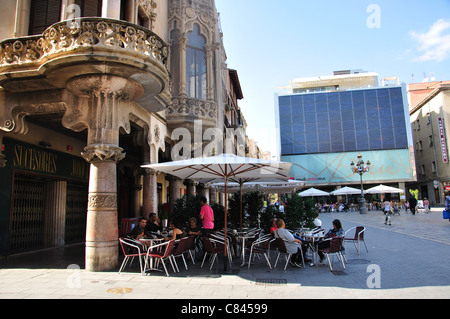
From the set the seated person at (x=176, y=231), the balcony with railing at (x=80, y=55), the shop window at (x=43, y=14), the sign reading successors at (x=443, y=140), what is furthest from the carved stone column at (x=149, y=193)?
the sign reading successors at (x=443, y=140)

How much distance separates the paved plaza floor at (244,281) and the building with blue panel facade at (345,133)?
157 feet

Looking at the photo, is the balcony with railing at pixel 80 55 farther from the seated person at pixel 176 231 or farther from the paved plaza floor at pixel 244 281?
the paved plaza floor at pixel 244 281

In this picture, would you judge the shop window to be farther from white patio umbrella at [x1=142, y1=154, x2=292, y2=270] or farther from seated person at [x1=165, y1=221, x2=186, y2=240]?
seated person at [x1=165, y1=221, x2=186, y2=240]

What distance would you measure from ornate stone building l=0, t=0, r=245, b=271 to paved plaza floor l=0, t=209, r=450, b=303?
3.94ft

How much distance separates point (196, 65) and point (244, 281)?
1028 cm

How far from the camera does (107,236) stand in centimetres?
778

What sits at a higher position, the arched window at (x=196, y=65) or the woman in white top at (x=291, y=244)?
the arched window at (x=196, y=65)

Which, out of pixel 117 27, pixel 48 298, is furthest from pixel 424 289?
pixel 117 27

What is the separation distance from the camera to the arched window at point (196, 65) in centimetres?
1384

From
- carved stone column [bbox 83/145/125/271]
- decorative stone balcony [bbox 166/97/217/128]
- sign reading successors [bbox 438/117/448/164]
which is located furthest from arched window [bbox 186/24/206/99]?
sign reading successors [bbox 438/117/448/164]

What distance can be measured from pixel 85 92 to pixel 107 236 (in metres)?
3.73

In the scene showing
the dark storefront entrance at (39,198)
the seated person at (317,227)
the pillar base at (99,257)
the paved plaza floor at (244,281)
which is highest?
the dark storefront entrance at (39,198)

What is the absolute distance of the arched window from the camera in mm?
13836

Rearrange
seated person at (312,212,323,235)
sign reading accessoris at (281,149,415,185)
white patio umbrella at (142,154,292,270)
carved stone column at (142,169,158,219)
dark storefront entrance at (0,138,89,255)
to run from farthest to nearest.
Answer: sign reading accessoris at (281,149,415,185), carved stone column at (142,169,158,219), seated person at (312,212,323,235), dark storefront entrance at (0,138,89,255), white patio umbrella at (142,154,292,270)
